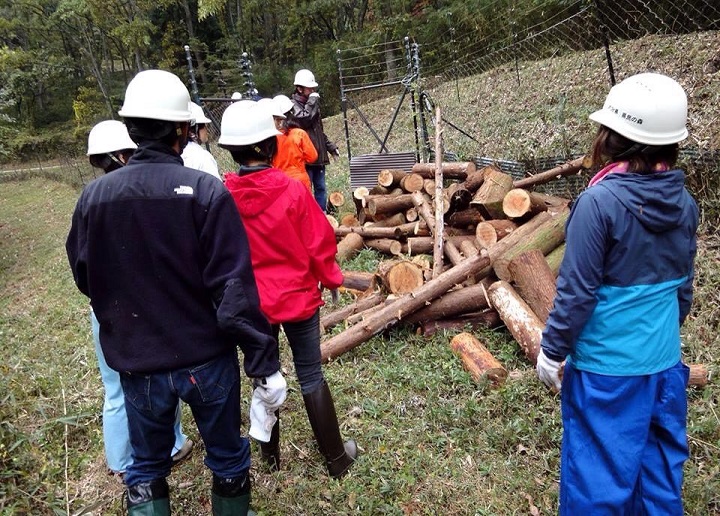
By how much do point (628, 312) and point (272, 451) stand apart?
2282 mm

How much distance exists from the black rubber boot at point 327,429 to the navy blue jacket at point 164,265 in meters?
1.00

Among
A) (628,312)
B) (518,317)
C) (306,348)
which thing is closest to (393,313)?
(518,317)

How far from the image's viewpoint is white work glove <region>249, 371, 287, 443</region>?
2292 millimetres

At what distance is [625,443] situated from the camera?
203 cm

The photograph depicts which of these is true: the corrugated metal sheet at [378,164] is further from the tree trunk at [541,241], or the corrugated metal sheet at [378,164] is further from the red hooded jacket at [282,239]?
the red hooded jacket at [282,239]

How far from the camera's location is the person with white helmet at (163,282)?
199cm

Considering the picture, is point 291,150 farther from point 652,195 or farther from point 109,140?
point 652,195

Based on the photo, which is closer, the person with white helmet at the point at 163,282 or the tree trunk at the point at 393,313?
the person with white helmet at the point at 163,282

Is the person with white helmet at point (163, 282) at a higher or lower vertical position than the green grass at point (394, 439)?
higher

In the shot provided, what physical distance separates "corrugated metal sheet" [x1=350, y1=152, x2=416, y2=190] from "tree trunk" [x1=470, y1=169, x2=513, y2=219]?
2576mm

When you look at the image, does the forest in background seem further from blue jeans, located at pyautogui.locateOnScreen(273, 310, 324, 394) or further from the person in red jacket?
blue jeans, located at pyautogui.locateOnScreen(273, 310, 324, 394)

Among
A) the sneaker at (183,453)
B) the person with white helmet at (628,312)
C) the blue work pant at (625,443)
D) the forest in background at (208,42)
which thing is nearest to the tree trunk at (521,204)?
the person with white helmet at (628,312)

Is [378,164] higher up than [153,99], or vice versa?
[153,99]

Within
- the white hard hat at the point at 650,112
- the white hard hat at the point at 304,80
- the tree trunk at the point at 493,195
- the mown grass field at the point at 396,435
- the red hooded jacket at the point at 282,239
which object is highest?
the white hard hat at the point at 304,80
